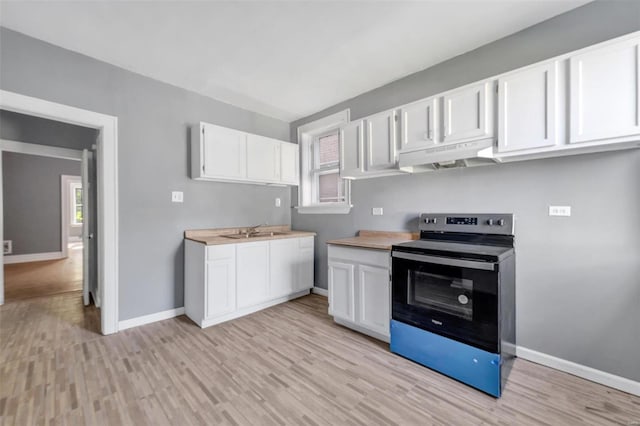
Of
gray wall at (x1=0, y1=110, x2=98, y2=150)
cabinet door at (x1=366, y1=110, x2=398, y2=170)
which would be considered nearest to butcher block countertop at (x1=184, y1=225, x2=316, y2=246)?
cabinet door at (x1=366, y1=110, x2=398, y2=170)

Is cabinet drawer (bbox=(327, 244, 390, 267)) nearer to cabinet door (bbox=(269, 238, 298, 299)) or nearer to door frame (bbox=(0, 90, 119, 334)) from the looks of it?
cabinet door (bbox=(269, 238, 298, 299))

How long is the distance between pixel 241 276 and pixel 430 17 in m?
2.92

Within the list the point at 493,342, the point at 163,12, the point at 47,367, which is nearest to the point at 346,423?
the point at 493,342

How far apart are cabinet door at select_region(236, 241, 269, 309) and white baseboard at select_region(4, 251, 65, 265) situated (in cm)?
651

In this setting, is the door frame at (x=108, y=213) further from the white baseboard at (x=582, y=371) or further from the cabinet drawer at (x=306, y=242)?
the white baseboard at (x=582, y=371)

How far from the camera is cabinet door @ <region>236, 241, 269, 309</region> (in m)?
2.97

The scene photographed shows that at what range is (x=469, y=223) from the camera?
7.71ft

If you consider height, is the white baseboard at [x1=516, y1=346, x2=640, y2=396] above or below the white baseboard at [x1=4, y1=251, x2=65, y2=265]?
below

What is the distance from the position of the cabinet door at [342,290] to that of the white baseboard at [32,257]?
7476 mm

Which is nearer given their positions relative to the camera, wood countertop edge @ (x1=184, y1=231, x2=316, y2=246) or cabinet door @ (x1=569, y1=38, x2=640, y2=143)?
cabinet door @ (x1=569, y1=38, x2=640, y2=143)

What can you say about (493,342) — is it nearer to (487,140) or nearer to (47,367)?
(487,140)

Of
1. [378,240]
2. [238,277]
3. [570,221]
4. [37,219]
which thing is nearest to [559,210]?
[570,221]

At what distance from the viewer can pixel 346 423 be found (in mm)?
1527

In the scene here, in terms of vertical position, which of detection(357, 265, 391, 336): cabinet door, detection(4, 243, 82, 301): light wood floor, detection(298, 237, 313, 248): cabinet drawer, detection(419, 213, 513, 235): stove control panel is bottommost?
detection(4, 243, 82, 301): light wood floor
